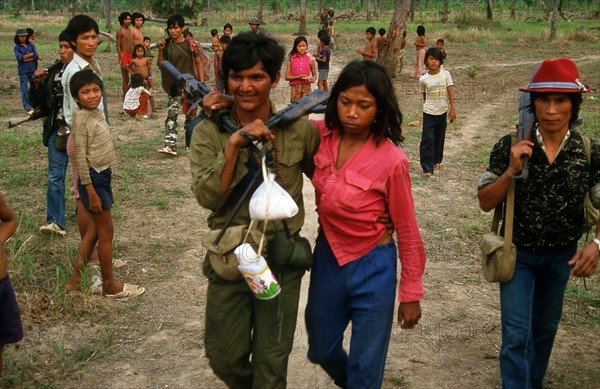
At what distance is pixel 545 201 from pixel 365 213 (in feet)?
2.94

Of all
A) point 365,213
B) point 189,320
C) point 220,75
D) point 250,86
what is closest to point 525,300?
point 365,213

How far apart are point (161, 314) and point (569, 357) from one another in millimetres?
2616

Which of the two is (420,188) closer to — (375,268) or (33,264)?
(33,264)

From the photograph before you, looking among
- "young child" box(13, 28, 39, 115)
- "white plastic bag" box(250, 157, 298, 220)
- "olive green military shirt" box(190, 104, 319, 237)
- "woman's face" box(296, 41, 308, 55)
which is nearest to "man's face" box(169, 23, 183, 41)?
"woman's face" box(296, 41, 308, 55)

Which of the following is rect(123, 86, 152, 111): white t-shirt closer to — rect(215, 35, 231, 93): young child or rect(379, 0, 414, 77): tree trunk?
rect(215, 35, 231, 93): young child

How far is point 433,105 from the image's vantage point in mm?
8055

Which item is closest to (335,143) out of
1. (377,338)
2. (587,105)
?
(377,338)

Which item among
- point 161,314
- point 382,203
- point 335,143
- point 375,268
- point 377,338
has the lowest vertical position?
point 161,314

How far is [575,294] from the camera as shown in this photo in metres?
4.94

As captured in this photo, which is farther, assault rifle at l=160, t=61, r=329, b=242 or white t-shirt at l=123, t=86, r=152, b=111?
white t-shirt at l=123, t=86, r=152, b=111

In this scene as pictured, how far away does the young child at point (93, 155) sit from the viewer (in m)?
4.47

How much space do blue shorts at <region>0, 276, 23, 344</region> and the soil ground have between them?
1.94 feet

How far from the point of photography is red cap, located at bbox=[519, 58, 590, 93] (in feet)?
9.68

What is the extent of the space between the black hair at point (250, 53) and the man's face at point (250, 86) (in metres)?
0.02
